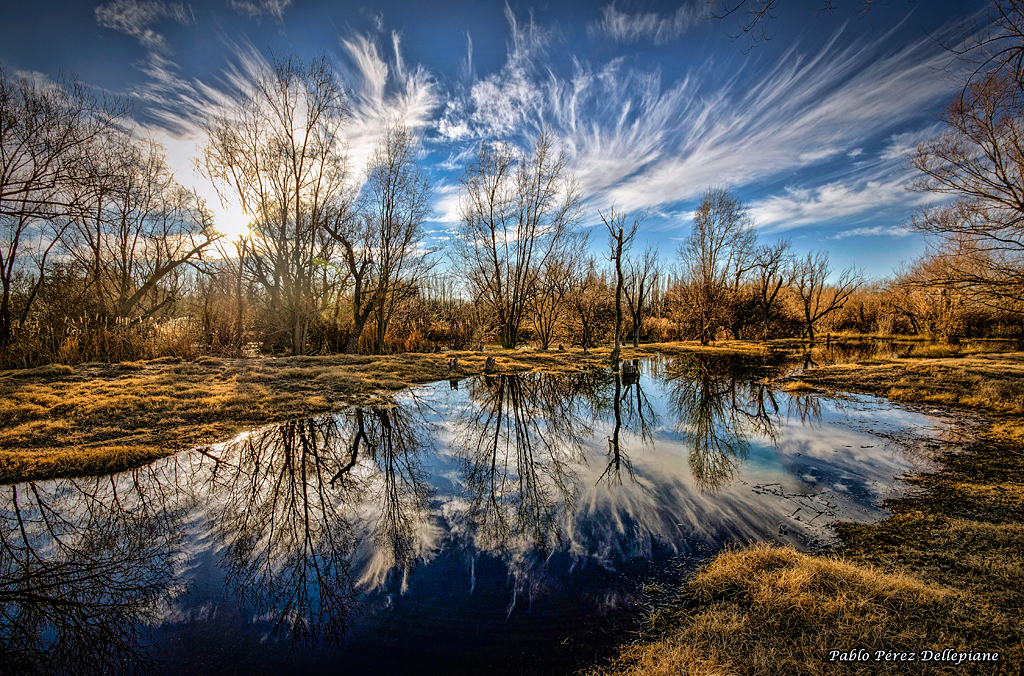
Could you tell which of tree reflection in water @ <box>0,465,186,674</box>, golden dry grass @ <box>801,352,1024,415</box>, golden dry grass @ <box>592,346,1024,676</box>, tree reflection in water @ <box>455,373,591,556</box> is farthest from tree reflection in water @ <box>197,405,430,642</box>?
golden dry grass @ <box>801,352,1024,415</box>

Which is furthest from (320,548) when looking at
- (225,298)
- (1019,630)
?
(225,298)

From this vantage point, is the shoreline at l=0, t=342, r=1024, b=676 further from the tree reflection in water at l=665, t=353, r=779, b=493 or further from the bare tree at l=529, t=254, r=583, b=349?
the bare tree at l=529, t=254, r=583, b=349

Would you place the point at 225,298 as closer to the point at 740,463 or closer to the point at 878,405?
the point at 740,463

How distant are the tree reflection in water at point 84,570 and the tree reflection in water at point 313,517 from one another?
436mm

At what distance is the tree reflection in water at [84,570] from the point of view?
213cm

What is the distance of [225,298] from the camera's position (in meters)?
15.4

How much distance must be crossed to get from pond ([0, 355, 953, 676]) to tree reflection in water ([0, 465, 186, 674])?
1 cm

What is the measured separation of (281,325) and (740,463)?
16.0m

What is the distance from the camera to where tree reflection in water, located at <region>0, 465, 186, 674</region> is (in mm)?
2133

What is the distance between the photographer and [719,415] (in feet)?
25.5

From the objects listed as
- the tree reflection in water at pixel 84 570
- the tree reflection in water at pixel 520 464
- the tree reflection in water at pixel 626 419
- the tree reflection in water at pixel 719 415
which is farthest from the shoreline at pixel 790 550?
the tree reflection in water at pixel 626 419

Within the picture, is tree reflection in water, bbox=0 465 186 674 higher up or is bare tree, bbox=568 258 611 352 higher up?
bare tree, bbox=568 258 611 352

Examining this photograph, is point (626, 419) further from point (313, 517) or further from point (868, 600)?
point (313, 517)

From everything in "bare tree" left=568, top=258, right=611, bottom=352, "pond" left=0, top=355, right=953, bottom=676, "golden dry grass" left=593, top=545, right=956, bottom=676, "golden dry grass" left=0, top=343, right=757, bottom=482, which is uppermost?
"bare tree" left=568, top=258, right=611, bottom=352
